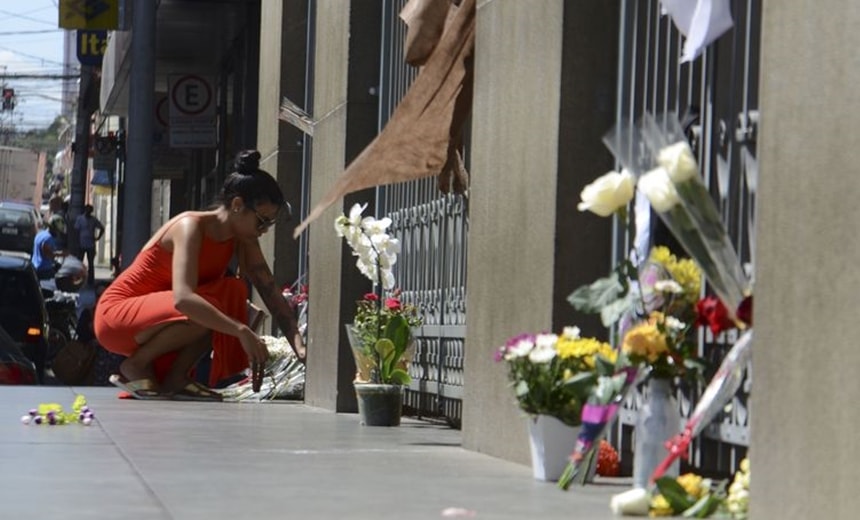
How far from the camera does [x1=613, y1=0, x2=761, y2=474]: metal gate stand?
5957 millimetres

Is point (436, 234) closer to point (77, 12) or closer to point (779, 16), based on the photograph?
point (779, 16)

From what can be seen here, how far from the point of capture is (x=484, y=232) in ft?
26.2

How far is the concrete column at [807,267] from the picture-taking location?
4430mm

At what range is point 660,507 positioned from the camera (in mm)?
5285

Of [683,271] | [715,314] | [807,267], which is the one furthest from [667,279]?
[807,267]

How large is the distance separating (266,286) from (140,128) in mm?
8329

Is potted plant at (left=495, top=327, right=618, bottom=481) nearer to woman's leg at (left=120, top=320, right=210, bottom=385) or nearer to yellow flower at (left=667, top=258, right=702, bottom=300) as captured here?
yellow flower at (left=667, top=258, right=702, bottom=300)

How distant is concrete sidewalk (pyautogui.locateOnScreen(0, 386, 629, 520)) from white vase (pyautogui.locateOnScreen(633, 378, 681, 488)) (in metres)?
0.18

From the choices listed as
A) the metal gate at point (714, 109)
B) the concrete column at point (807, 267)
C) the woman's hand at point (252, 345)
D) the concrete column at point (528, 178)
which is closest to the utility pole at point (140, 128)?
the woman's hand at point (252, 345)

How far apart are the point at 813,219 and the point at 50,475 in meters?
2.99

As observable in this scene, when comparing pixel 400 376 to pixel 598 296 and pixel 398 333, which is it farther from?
pixel 598 296

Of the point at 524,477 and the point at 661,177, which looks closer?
the point at 661,177

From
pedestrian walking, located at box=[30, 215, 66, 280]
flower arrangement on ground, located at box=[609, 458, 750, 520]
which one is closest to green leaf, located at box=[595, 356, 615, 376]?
flower arrangement on ground, located at box=[609, 458, 750, 520]

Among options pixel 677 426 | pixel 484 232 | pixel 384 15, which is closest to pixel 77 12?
pixel 384 15
